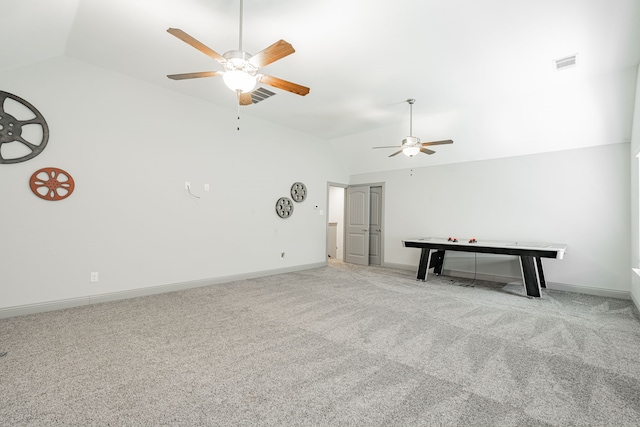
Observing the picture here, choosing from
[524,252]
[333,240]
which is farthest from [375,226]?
[524,252]

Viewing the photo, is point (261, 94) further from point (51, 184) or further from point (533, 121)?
point (533, 121)

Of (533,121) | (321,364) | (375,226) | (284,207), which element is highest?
(533,121)

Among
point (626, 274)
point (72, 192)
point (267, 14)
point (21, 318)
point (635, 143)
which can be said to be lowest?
point (21, 318)

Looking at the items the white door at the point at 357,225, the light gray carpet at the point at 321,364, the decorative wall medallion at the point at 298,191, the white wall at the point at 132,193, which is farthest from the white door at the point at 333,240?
the light gray carpet at the point at 321,364

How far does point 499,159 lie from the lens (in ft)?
18.8

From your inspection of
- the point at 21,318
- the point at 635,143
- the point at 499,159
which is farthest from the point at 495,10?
the point at 21,318

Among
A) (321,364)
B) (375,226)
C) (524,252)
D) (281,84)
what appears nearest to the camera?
(321,364)

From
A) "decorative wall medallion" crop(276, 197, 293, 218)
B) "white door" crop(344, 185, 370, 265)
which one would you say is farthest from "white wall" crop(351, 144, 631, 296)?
"decorative wall medallion" crop(276, 197, 293, 218)

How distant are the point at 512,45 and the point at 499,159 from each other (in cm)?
296

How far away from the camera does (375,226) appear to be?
772cm

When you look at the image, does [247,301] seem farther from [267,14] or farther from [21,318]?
[267,14]

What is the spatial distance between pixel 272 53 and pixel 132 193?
10.5 feet

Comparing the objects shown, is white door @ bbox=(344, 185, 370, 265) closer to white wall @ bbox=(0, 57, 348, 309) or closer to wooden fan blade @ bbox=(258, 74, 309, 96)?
white wall @ bbox=(0, 57, 348, 309)

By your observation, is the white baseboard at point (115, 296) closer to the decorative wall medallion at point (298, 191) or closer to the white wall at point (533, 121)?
the decorative wall medallion at point (298, 191)
